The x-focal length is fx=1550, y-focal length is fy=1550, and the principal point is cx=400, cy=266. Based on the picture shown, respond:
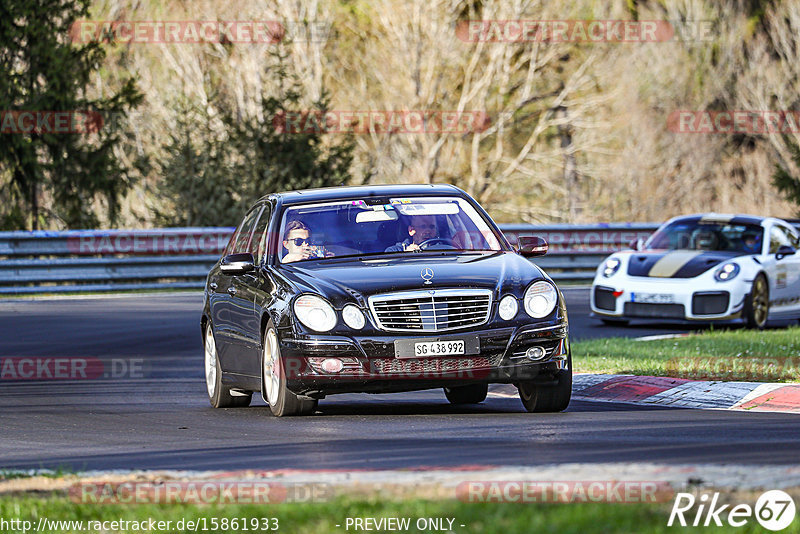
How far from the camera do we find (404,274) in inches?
421

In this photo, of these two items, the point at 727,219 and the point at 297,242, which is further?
the point at 727,219

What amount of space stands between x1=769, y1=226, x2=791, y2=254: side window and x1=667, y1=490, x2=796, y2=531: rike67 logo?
47.6 feet

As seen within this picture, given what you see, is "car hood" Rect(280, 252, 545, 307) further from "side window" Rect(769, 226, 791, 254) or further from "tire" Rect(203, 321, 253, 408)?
"side window" Rect(769, 226, 791, 254)

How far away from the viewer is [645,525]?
572 centimetres

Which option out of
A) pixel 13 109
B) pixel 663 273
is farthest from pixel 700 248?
pixel 13 109

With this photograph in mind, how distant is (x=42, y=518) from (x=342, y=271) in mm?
4644

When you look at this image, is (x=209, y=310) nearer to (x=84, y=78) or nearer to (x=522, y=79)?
(x=84, y=78)

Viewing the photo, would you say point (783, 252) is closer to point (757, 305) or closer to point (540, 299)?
point (757, 305)

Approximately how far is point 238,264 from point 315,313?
1.39 m

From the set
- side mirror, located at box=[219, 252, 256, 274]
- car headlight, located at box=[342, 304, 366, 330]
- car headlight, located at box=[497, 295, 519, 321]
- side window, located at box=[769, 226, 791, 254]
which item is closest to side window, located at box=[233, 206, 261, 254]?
side mirror, located at box=[219, 252, 256, 274]

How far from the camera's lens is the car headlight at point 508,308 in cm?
1055

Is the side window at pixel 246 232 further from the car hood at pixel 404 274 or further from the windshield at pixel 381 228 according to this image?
the car hood at pixel 404 274

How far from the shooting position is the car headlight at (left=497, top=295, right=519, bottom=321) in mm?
10547

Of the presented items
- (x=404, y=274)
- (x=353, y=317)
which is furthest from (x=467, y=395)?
(x=353, y=317)
